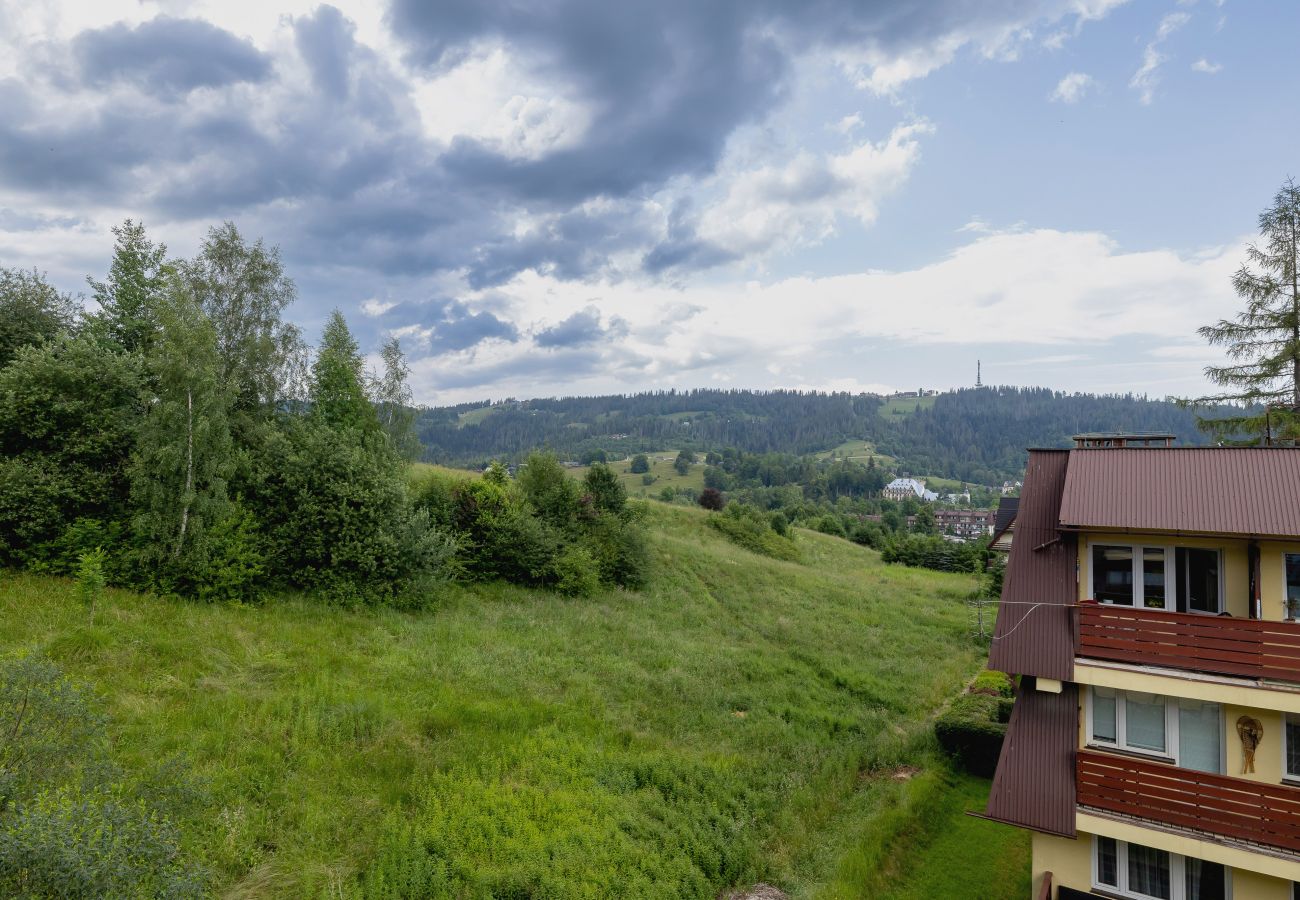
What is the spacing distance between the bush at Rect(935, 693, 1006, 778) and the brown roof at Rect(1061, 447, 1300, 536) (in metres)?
9.67

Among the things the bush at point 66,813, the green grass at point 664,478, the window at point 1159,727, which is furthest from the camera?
the green grass at point 664,478

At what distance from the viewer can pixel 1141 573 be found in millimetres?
10906

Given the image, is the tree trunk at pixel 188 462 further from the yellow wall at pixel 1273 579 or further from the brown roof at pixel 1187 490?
the yellow wall at pixel 1273 579

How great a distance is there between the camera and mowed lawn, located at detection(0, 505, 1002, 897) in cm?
1068

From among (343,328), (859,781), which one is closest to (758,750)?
(859,781)

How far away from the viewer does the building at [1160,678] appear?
9.48m

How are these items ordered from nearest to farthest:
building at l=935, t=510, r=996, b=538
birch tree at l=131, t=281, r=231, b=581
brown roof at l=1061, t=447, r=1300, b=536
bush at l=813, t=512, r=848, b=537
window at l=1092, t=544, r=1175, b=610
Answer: brown roof at l=1061, t=447, r=1300, b=536, window at l=1092, t=544, r=1175, b=610, birch tree at l=131, t=281, r=231, b=581, bush at l=813, t=512, r=848, b=537, building at l=935, t=510, r=996, b=538

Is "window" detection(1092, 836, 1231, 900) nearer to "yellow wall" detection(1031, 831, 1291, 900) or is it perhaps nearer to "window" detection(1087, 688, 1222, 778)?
"yellow wall" detection(1031, 831, 1291, 900)

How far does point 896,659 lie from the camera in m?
27.2

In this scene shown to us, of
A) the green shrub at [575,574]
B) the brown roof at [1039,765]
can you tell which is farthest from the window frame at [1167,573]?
the green shrub at [575,574]

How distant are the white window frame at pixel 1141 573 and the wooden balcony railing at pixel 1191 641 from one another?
366 millimetres

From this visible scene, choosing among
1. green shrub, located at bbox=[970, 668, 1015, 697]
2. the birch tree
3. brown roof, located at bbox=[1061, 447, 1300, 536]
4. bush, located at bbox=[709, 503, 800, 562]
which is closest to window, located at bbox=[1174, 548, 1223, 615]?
brown roof, located at bbox=[1061, 447, 1300, 536]

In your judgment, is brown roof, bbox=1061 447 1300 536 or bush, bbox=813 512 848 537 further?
bush, bbox=813 512 848 537

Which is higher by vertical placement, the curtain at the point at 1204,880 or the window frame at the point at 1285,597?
the window frame at the point at 1285,597
